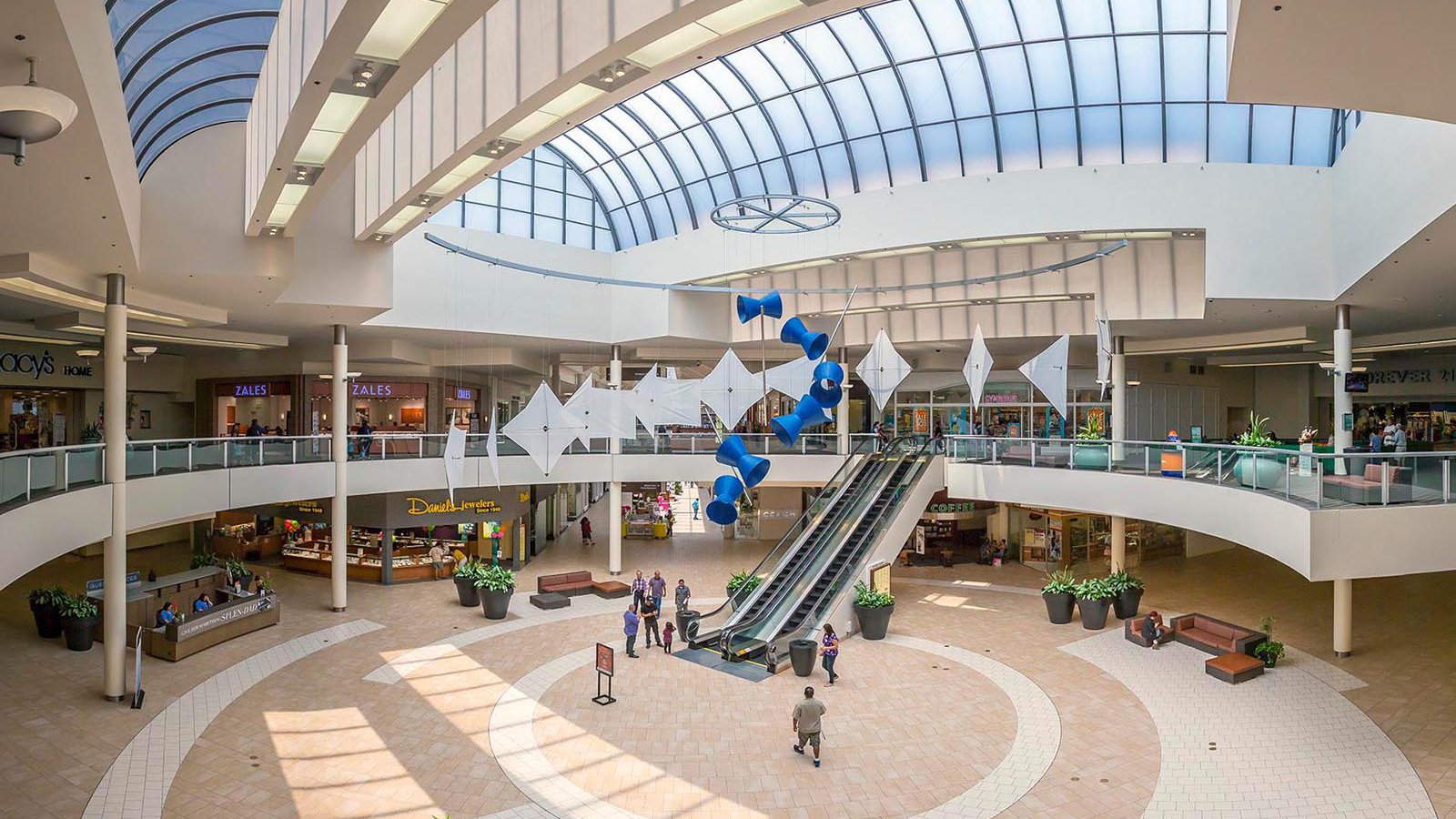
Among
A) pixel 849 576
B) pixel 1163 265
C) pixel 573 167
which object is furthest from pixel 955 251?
pixel 573 167

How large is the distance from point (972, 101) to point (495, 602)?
18.1 metres

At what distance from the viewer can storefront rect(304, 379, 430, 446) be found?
1185 inches

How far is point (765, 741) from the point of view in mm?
13586

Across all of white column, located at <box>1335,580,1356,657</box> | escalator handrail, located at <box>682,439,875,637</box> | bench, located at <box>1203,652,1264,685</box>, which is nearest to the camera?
bench, located at <box>1203,652,1264,685</box>

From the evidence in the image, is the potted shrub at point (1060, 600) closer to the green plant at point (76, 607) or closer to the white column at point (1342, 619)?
the white column at point (1342, 619)

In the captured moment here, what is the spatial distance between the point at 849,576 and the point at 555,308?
13.5 metres

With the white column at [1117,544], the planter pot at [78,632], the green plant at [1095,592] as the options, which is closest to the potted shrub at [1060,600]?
the green plant at [1095,592]

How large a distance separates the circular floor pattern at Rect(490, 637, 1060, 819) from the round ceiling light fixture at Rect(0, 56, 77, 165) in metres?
9.58

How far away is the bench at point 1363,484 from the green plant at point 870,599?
31.9 feet

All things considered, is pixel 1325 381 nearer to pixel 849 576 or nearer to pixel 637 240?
pixel 849 576

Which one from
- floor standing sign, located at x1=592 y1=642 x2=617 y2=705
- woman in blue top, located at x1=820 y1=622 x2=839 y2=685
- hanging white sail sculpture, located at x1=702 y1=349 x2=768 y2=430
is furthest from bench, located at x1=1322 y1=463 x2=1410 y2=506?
floor standing sign, located at x1=592 y1=642 x2=617 y2=705

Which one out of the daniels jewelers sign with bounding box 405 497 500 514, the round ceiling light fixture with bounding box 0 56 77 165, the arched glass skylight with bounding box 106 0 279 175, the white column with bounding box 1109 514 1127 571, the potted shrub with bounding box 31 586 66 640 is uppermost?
the arched glass skylight with bounding box 106 0 279 175

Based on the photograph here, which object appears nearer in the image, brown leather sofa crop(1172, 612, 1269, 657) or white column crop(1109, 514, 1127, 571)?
brown leather sofa crop(1172, 612, 1269, 657)

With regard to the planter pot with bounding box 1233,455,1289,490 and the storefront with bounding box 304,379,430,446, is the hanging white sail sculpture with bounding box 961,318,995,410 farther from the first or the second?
the storefront with bounding box 304,379,430,446
